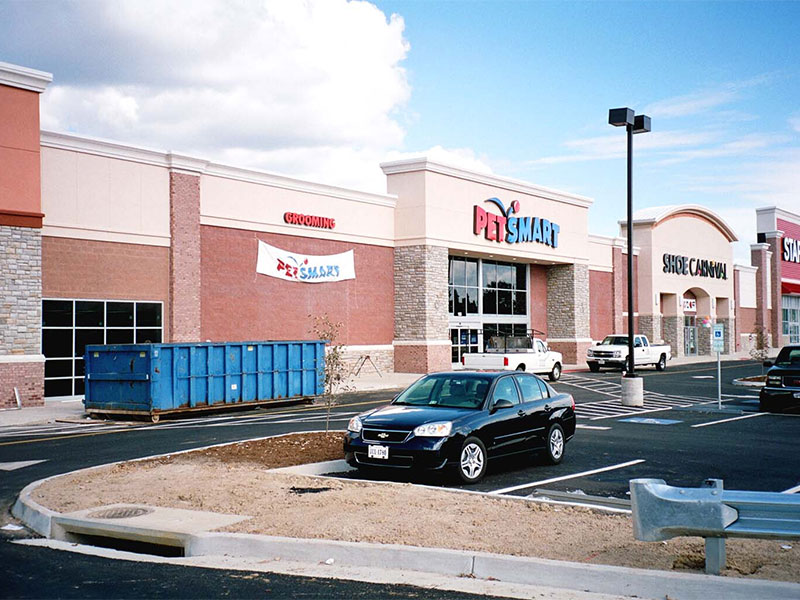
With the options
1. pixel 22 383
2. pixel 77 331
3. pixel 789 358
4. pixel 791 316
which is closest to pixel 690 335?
pixel 791 316

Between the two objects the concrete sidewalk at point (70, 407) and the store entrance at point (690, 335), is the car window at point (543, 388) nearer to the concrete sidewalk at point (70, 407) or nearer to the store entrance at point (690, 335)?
the concrete sidewalk at point (70, 407)

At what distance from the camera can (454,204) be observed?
39.4m

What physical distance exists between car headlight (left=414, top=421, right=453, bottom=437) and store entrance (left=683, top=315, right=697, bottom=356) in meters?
55.7

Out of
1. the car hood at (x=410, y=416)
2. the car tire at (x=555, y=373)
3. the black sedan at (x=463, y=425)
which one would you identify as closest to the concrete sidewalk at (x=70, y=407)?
the car tire at (x=555, y=373)

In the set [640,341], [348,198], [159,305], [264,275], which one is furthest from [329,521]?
[640,341]

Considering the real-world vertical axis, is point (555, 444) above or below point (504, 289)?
below

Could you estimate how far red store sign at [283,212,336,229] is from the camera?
33406 mm

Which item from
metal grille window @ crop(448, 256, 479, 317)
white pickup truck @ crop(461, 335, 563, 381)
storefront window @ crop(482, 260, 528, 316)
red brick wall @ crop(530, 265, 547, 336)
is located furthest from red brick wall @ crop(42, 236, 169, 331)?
red brick wall @ crop(530, 265, 547, 336)

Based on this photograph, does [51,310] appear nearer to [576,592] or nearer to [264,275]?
[264,275]

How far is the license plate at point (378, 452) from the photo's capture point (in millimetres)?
11008

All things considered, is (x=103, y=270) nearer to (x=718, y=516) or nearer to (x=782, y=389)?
(x=782, y=389)

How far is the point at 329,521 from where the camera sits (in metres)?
8.43

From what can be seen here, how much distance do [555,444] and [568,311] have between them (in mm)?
36203

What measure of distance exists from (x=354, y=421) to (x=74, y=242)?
17.9 m
